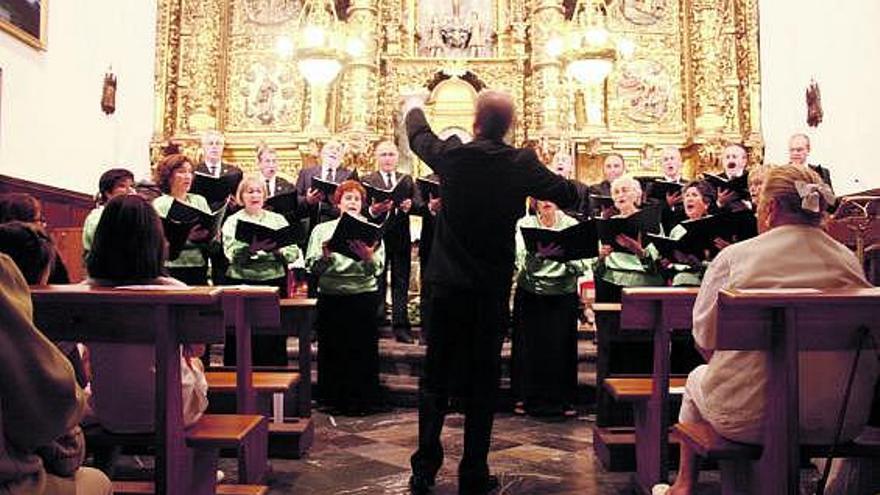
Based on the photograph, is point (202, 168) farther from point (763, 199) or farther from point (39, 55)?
point (763, 199)

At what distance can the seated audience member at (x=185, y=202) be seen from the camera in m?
4.90

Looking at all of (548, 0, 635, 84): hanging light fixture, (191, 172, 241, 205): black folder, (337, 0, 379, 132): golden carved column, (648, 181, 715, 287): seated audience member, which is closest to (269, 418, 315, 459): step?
(191, 172, 241, 205): black folder

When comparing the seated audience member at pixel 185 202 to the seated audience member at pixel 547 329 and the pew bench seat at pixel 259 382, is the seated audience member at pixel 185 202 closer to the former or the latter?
the pew bench seat at pixel 259 382

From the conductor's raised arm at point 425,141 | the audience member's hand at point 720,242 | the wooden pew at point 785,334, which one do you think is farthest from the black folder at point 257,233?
the wooden pew at point 785,334

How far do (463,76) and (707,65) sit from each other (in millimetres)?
3156

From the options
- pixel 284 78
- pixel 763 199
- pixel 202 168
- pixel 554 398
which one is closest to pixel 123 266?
pixel 763 199

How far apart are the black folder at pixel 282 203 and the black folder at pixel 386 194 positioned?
0.56m

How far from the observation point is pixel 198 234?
15.8 ft

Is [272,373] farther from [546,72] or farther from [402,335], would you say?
[546,72]

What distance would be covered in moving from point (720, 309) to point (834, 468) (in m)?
1.08

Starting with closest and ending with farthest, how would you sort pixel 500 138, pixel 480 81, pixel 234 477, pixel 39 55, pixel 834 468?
pixel 834 468 → pixel 500 138 → pixel 234 477 → pixel 39 55 → pixel 480 81

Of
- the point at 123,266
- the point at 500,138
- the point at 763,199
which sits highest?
the point at 500,138

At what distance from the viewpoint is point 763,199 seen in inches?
109

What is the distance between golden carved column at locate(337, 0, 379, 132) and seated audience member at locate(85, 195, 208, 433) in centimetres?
732
